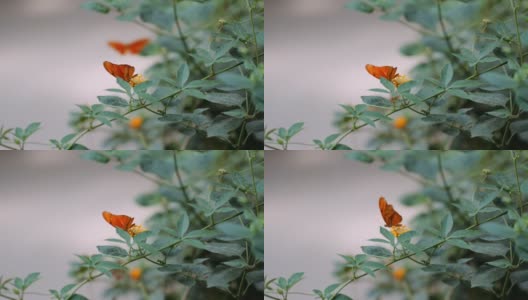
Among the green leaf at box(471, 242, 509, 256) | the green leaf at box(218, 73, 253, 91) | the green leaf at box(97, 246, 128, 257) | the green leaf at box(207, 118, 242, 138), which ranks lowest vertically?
the green leaf at box(471, 242, 509, 256)

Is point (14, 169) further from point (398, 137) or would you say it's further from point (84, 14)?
point (398, 137)

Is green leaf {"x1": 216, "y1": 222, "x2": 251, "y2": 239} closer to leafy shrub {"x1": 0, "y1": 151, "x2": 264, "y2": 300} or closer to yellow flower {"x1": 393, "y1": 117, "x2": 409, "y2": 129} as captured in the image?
leafy shrub {"x1": 0, "y1": 151, "x2": 264, "y2": 300}

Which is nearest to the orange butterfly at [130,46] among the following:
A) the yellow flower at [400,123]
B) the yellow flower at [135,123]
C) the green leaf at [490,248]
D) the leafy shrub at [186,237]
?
the yellow flower at [135,123]

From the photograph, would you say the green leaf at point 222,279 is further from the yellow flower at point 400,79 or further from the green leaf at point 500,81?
the green leaf at point 500,81

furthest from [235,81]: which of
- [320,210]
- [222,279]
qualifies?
[222,279]

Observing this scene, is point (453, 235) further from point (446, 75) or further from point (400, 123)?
point (446, 75)

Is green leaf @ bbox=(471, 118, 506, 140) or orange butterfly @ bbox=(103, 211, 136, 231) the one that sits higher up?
green leaf @ bbox=(471, 118, 506, 140)

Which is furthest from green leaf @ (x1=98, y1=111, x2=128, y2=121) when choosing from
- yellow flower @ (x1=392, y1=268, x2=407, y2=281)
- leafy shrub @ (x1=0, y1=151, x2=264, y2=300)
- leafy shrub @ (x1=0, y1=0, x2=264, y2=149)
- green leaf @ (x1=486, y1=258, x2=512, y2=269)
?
green leaf @ (x1=486, y1=258, x2=512, y2=269)
